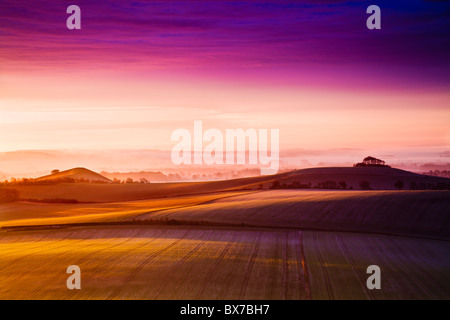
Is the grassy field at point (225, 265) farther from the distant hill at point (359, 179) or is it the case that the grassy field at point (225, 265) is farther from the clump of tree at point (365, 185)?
the distant hill at point (359, 179)

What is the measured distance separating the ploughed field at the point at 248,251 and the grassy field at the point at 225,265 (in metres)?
0.06

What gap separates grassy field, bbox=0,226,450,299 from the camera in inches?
701

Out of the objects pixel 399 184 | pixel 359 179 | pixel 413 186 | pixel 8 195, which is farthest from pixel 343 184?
pixel 8 195

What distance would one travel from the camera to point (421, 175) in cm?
7819

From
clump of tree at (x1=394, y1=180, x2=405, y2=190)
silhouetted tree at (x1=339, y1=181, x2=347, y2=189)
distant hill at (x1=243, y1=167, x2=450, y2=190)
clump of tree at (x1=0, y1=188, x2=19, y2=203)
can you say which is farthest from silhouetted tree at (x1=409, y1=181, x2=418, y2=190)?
clump of tree at (x1=0, y1=188, x2=19, y2=203)

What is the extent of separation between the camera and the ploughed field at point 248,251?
18.2m

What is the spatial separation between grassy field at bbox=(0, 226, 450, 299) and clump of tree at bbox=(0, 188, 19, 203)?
106ft

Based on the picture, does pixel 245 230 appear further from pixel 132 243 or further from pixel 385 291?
pixel 385 291

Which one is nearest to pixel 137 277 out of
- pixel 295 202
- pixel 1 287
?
pixel 1 287

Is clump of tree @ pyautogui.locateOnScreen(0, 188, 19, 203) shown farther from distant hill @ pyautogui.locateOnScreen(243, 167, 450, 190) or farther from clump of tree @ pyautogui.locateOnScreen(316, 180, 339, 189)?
clump of tree @ pyautogui.locateOnScreen(316, 180, 339, 189)

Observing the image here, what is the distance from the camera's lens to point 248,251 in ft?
81.0
